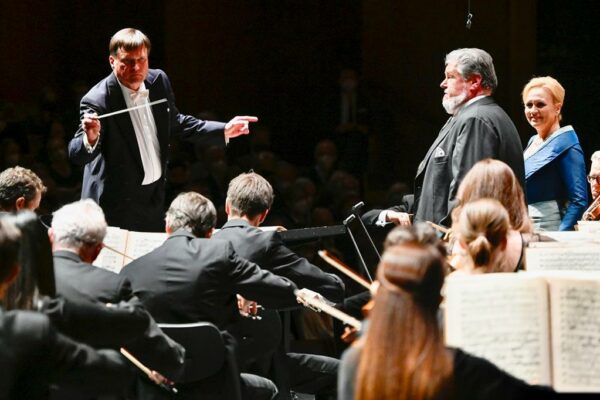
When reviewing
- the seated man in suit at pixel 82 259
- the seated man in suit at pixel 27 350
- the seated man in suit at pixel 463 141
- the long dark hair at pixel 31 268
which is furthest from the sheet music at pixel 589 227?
the seated man in suit at pixel 27 350

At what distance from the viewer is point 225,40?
9578 mm

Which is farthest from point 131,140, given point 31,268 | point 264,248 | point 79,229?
point 31,268

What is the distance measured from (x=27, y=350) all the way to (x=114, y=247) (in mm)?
1867

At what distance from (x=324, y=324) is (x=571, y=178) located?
1693 mm

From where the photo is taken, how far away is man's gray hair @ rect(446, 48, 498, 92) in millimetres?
4605

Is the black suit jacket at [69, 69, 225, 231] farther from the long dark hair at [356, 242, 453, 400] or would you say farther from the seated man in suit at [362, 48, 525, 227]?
the long dark hair at [356, 242, 453, 400]

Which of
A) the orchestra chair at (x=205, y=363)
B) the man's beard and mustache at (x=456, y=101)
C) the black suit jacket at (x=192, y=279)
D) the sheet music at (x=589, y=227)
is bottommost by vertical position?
the orchestra chair at (x=205, y=363)

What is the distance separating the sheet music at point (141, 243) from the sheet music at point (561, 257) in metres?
1.62

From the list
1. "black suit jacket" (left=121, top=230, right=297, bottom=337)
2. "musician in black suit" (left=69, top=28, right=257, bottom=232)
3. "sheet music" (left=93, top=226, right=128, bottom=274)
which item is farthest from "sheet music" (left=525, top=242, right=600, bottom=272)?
"musician in black suit" (left=69, top=28, right=257, bottom=232)

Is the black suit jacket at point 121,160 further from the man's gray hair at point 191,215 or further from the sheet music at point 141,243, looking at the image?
→ the man's gray hair at point 191,215

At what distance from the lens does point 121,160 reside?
5.01 metres

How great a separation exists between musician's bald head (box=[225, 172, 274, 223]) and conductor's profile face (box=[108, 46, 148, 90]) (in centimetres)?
69

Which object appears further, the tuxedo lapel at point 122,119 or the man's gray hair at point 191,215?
the tuxedo lapel at point 122,119

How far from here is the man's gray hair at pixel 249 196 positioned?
4602mm
